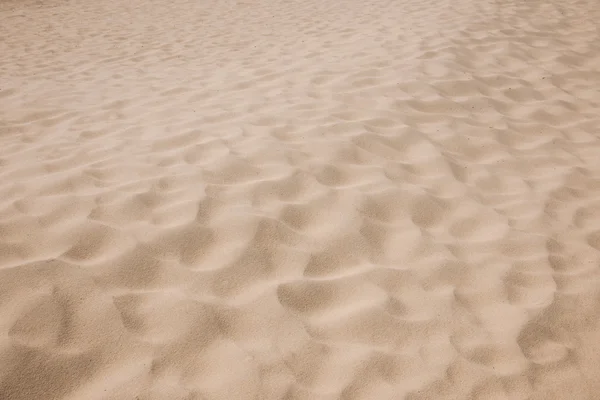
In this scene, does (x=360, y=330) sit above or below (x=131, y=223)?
below

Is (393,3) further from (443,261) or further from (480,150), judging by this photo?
(443,261)

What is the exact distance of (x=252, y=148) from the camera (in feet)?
8.71

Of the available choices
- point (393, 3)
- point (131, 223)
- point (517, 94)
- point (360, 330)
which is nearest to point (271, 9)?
point (393, 3)

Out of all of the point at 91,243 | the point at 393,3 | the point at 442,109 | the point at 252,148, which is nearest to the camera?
the point at 91,243

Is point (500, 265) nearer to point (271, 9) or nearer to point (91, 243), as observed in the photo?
point (91, 243)

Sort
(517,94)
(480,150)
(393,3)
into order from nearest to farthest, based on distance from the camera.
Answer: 1. (480,150)
2. (517,94)
3. (393,3)

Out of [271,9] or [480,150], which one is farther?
[271,9]

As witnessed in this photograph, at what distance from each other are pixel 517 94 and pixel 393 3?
378 centimetres

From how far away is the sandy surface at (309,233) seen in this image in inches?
57.7

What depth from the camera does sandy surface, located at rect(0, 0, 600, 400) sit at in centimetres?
147

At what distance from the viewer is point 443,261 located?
1.95 metres

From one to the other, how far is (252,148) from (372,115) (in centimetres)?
97

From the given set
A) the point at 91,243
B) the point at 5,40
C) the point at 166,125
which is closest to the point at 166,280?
the point at 91,243

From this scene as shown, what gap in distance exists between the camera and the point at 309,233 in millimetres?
2033
